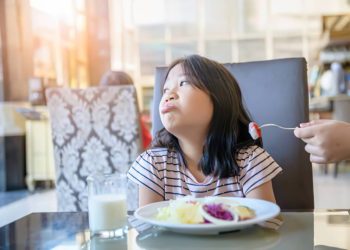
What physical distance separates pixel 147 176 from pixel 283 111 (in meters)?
0.45

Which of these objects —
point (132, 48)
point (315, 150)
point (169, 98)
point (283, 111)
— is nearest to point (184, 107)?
point (169, 98)

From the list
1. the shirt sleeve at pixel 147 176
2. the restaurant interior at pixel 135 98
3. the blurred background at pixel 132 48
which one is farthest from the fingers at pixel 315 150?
the blurred background at pixel 132 48

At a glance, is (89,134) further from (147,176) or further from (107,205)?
(107,205)

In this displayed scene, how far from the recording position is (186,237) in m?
0.65

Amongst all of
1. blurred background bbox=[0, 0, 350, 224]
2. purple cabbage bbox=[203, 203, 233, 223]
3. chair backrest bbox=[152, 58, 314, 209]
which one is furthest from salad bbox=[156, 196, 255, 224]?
blurred background bbox=[0, 0, 350, 224]

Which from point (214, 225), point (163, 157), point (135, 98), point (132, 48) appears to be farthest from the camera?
point (132, 48)

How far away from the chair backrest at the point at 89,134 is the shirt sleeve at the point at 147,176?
46.5 inches

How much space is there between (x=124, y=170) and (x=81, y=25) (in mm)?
4714

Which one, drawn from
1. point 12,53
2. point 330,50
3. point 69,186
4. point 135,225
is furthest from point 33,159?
point 330,50

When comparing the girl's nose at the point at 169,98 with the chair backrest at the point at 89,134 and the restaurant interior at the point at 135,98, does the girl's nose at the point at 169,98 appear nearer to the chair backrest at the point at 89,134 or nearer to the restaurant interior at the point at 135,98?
the restaurant interior at the point at 135,98

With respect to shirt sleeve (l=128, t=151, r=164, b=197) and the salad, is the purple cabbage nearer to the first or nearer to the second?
the salad

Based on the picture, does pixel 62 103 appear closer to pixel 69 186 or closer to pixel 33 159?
pixel 69 186

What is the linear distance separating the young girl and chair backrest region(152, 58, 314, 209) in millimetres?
209

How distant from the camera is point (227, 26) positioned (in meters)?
7.56
